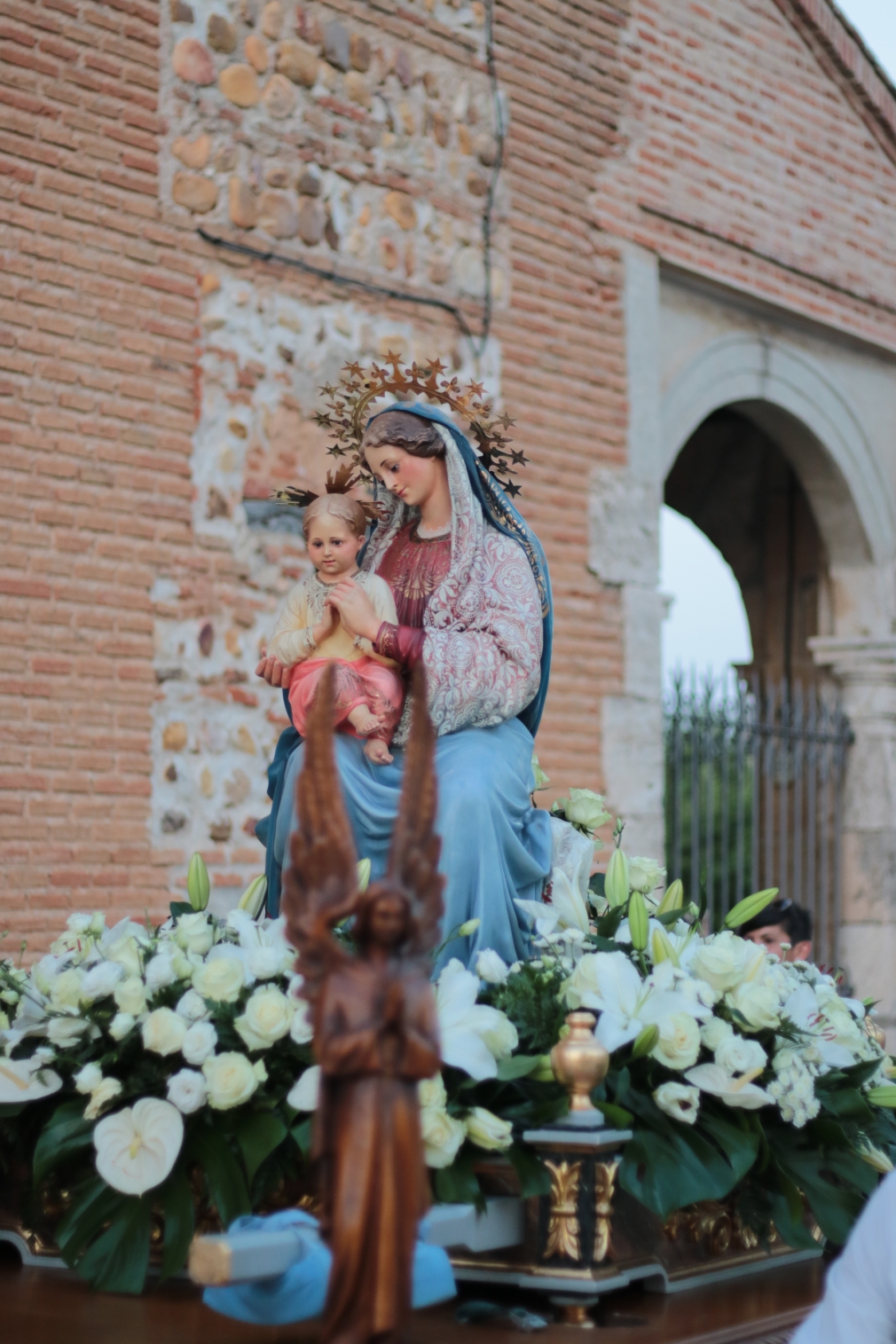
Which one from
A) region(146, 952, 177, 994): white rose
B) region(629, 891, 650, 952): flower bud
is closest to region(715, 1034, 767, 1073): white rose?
region(629, 891, 650, 952): flower bud

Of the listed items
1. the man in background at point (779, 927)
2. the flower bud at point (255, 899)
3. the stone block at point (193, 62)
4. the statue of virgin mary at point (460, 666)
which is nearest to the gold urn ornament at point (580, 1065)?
the statue of virgin mary at point (460, 666)

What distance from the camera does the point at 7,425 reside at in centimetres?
573

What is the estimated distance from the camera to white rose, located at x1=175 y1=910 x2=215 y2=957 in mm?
3418

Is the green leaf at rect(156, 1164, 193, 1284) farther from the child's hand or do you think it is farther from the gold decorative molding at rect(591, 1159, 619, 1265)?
the child's hand

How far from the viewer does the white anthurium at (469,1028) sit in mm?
2949

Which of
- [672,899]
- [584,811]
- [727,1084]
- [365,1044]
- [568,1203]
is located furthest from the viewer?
[584,811]

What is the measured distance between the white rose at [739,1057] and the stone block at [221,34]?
15.4 ft

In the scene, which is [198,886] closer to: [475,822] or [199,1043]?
[475,822]

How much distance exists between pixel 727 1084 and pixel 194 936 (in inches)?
42.9

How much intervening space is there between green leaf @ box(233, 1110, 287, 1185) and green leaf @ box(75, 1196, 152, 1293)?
0.21 metres

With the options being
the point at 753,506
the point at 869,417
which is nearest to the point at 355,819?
the point at 869,417

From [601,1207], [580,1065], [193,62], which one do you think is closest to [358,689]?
[580,1065]

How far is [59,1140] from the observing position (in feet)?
10.3

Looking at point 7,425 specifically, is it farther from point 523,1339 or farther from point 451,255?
point 523,1339
